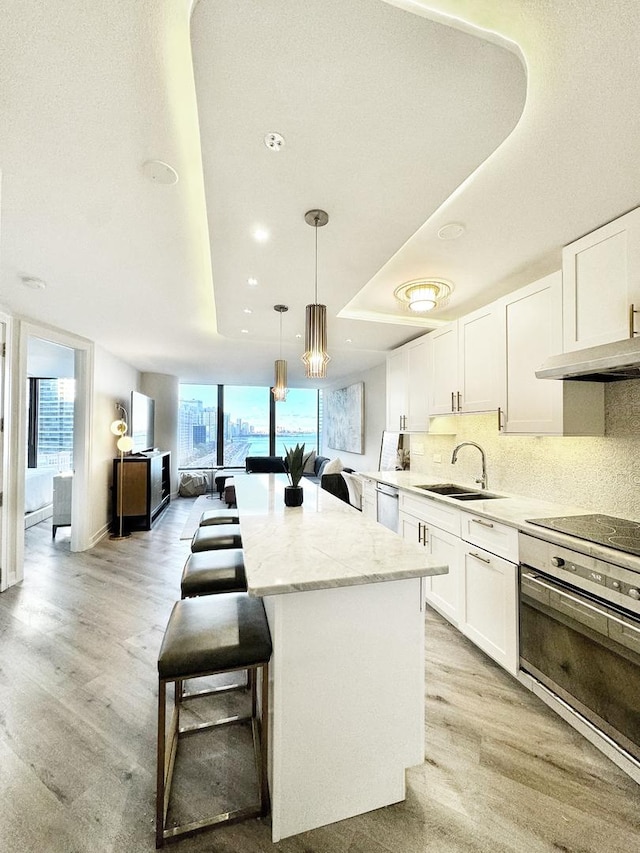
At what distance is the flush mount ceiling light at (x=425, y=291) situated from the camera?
8.33ft

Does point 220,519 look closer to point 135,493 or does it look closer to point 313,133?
point 313,133

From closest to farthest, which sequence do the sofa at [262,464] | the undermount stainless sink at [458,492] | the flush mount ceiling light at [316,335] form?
the flush mount ceiling light at [316,335] → the undermount stainless sink at [458,492] → the sofa at [262,464]

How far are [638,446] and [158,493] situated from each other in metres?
5.94

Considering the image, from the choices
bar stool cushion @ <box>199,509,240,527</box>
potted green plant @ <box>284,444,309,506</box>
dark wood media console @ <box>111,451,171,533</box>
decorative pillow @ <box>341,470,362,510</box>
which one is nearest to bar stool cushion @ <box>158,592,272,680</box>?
potted green plant @ <box>284,444,309,506</box>

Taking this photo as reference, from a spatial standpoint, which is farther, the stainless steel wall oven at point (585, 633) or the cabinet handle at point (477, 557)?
the cabinet handle at point (477, 557)

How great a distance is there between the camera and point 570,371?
5.93ft

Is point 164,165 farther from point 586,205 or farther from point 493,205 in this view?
point 586,205

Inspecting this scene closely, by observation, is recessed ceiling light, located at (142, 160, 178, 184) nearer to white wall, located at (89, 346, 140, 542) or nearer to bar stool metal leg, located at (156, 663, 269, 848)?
bar stool metal leg, located at (156, 663, 269, 848)

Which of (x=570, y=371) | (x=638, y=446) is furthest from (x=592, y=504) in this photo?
(x=570, y=371)

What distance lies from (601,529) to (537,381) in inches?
35.9

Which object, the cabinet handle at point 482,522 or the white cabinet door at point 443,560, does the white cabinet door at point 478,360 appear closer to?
the cabinet handle at point 482,522

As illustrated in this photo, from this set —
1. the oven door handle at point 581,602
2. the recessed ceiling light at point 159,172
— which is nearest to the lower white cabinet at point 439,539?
the oven door handle at point 581,602

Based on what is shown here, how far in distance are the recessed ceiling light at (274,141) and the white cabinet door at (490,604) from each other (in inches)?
88.6

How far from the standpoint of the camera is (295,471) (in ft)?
7.13
